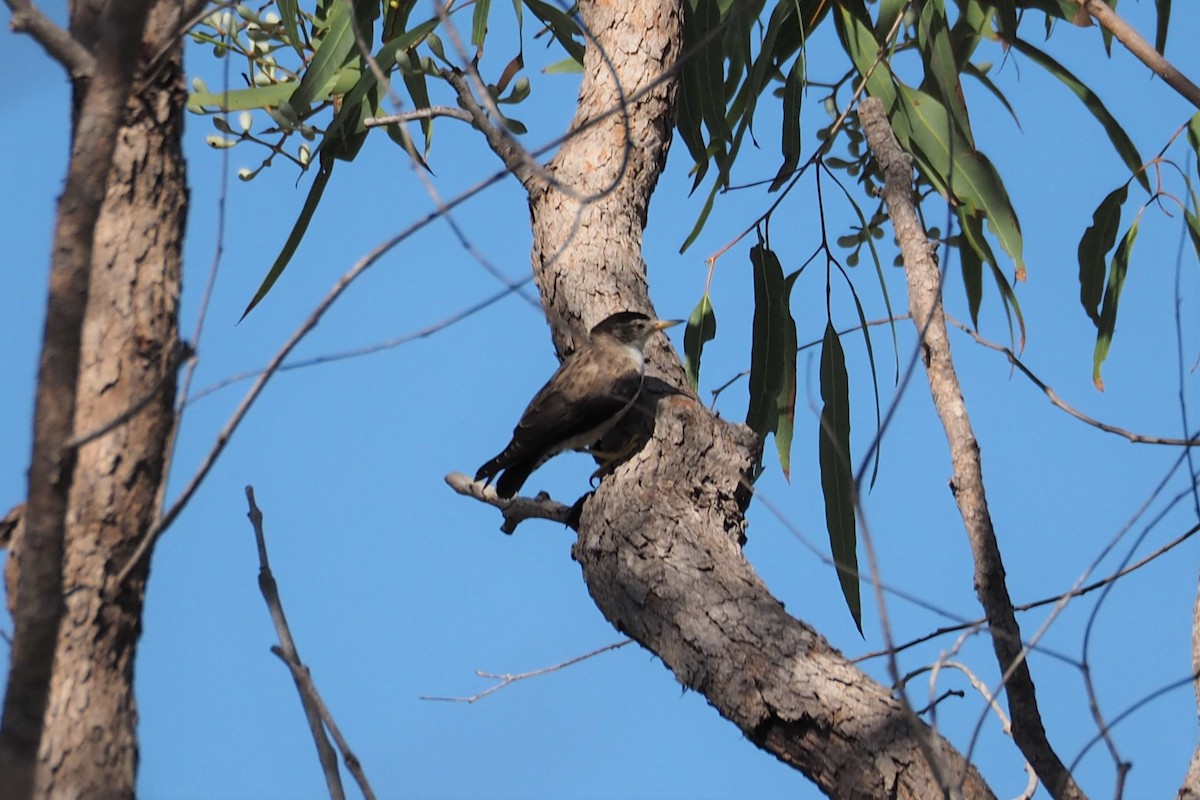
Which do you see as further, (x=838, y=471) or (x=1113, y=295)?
(x=1113, y=295)

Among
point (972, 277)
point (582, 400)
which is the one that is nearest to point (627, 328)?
point (582, 400)

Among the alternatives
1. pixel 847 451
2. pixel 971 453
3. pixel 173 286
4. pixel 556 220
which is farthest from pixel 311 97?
pixel 173 286

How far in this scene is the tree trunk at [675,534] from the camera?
2.39 metres

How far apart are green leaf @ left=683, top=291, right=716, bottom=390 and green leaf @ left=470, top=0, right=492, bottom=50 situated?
4.03ft

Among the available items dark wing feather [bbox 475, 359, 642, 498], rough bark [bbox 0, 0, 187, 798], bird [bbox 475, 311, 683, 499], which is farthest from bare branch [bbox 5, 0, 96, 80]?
dark wing feather [bbox 475, 359, 642, 498]

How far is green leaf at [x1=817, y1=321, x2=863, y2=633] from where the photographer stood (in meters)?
3.73

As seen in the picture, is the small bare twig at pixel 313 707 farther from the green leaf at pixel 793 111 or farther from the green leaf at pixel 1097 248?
the green leaf at pixel 1097 248

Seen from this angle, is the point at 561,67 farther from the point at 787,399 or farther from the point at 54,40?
the point at 54,40

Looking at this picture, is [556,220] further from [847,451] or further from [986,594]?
[986,594]

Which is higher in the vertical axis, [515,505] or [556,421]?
[556,421]

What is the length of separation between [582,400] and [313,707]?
7.74 feet

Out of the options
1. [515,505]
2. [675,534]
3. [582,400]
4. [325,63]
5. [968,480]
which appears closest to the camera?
[968,480]

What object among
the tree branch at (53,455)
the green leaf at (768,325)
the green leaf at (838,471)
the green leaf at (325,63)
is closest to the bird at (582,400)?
the green leaf at (768,325)

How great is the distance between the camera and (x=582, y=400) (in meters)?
3.92
